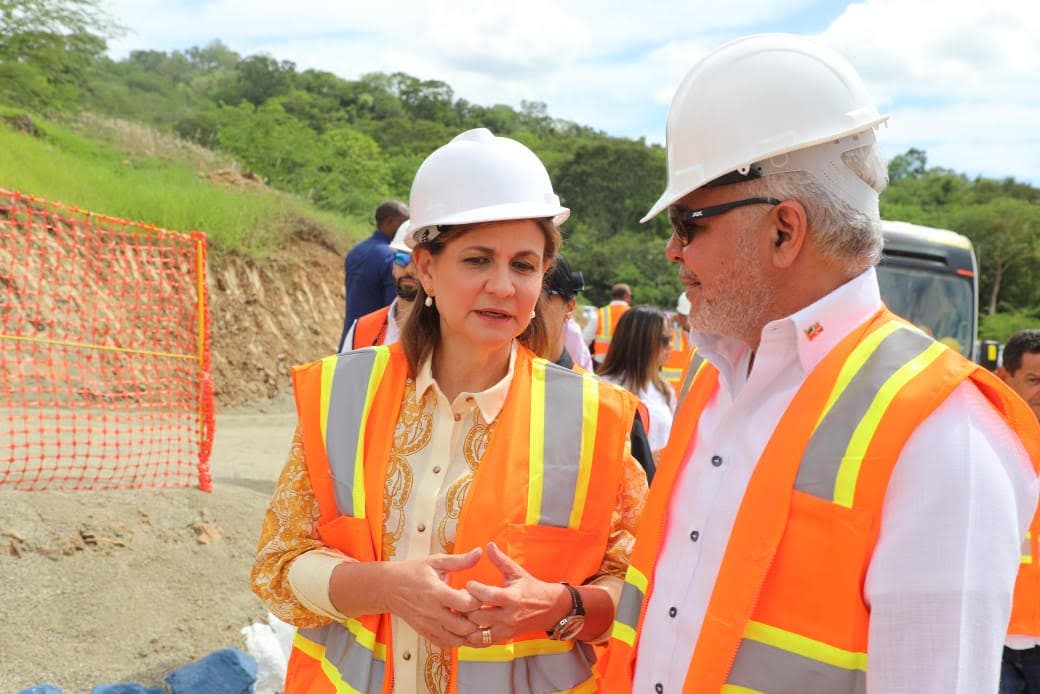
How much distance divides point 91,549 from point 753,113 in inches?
196

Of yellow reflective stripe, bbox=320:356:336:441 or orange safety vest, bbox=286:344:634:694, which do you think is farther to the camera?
yellow reflective stripe, bbox=320:356:336:441

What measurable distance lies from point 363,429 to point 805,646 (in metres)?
1.21

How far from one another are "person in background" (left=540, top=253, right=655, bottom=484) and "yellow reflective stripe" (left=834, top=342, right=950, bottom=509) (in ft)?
4.90

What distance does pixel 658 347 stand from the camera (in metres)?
5.08

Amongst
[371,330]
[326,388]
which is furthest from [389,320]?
[326,388]

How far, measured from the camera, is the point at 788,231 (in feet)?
5.05

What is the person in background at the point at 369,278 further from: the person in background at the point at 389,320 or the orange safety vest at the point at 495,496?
the orange safety vest at the point at 495,496

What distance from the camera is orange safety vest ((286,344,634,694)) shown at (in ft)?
6.57

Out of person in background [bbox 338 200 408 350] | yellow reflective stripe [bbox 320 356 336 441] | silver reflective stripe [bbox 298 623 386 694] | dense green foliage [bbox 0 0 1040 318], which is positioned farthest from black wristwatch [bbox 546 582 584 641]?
dense green foliage [bbox 0 0 1040 318]

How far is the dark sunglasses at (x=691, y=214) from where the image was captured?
5.12ft

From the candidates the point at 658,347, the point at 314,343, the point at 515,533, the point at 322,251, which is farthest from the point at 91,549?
the point at 322,251

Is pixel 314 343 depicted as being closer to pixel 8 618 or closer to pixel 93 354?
pixel 93 354

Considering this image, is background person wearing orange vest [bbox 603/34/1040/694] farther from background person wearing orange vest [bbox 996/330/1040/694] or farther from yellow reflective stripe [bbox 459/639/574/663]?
background person wearing orange vest [bbox 996/330/1040/694]

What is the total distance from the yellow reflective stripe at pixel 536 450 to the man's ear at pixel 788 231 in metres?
0.80
